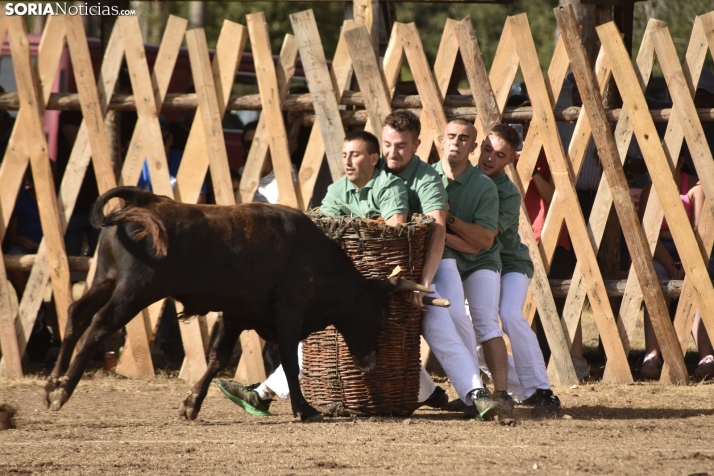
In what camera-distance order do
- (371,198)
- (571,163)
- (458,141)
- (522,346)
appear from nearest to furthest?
(371,198), (458,141), (522,346), (571,163)

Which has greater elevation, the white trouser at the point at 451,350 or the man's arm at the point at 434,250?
the man's arm at the point at 434,250

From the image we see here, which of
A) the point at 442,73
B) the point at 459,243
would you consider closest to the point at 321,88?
the point at 442,73

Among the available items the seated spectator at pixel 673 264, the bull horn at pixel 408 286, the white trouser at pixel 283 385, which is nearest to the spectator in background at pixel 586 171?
the seated spectator at pixel 673 264

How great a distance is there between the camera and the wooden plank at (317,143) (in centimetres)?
732

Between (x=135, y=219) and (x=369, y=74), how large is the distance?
117 inches

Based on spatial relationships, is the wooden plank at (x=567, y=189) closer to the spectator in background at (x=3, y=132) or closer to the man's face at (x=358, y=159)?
the man's face at (x=358, y=159)

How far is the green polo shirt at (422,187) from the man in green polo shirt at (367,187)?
0.11 meters

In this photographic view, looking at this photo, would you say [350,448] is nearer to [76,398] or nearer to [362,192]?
[362,192]

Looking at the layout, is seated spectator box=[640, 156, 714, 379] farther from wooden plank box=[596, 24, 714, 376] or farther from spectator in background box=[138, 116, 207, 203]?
spectator in background box=[138, 116, 207, 203]

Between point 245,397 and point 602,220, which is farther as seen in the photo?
point 602,220

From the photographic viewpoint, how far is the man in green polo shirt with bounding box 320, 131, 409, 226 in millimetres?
5531

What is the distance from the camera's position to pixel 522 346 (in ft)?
19.6

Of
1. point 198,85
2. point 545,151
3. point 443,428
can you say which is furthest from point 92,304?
point 545,151

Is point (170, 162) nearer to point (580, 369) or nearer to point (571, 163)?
point (571, 163)
